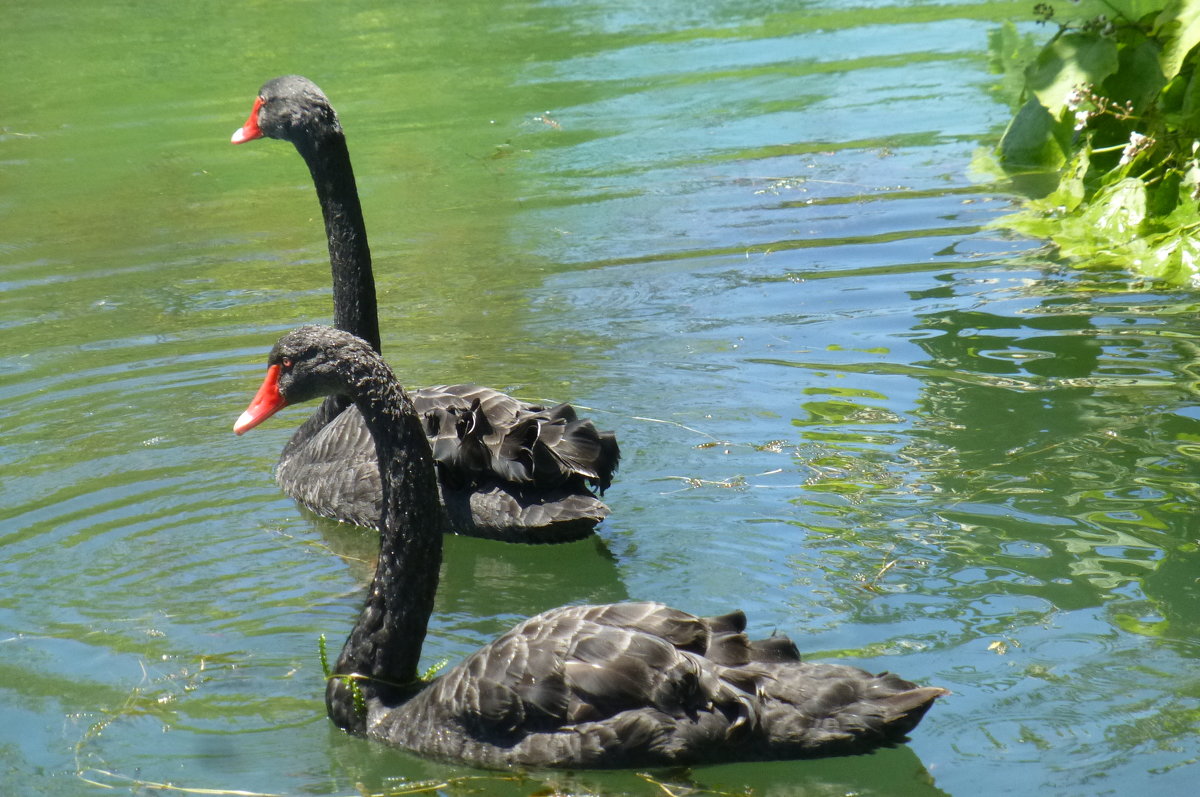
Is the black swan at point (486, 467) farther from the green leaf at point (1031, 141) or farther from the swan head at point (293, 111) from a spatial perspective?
the green leaf at point (1031, 141)

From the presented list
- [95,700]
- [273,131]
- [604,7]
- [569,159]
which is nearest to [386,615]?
[95,700]

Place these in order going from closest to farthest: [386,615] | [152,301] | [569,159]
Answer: [386,615] → [152,301] → [569,159]

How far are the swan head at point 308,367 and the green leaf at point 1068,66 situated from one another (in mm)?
5563

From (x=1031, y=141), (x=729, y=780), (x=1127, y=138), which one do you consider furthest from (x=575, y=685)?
(x=1031, y=141)

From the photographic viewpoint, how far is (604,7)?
16125mm

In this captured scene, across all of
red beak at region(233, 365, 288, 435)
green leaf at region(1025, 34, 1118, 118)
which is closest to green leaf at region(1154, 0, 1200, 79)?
green leaf at region(1025, 34, 1118, 118)

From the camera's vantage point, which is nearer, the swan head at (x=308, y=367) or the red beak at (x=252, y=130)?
the swan head at (x=308, y=367)

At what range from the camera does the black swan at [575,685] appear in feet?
11.9

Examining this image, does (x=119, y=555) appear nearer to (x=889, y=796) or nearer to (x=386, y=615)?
(x=386, y=615)

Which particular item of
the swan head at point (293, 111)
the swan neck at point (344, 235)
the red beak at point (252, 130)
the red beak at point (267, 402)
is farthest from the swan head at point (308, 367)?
the red beak at point (252, 130)

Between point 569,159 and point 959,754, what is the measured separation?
7.75 meters

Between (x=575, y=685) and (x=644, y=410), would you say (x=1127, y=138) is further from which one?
(x=575, y=685)

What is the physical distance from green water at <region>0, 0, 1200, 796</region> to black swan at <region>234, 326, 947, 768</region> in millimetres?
106

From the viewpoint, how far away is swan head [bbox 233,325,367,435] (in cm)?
417
